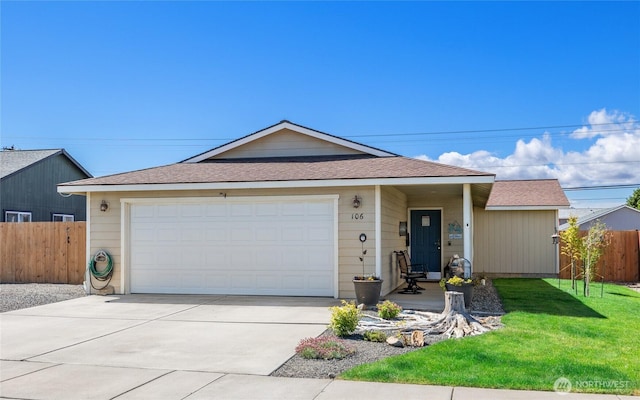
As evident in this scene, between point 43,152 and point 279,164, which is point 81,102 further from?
point 279,164

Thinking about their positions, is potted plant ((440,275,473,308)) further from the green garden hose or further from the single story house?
the green garden hose

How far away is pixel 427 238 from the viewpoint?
55.2ft

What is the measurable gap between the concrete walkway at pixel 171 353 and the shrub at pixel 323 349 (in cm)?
21

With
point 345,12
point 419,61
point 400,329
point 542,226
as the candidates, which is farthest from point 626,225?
point 400,329

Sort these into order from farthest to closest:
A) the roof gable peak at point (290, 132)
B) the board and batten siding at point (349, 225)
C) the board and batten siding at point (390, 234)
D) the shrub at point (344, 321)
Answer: the roof gable peak at point (290, 132)
the board and batten siding at point (390, 234)
the board and batten siding at point (349, 225)
the shrub at point (344, 321)

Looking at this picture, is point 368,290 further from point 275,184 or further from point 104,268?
point 104,268

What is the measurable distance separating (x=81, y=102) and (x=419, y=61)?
40.4 ft

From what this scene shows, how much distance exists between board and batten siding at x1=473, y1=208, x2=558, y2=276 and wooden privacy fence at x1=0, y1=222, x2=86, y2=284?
1261 centimetres

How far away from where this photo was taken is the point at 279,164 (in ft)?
44.0

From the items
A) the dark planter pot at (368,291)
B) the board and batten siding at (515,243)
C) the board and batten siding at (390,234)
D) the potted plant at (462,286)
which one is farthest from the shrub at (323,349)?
the board and batten siding at (515,243)

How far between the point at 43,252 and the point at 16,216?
21.4 feet

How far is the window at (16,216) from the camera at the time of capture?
2055 cm

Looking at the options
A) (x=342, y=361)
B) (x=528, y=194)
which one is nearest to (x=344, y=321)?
(x=342, y=361)

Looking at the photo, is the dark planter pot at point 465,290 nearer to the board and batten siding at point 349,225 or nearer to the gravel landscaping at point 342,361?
the board and batten siding at point 349,225
